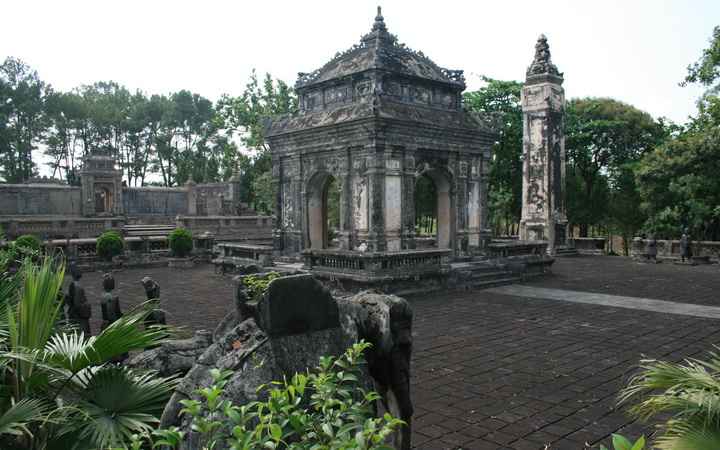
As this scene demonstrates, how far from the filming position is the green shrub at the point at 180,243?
20.5 metres

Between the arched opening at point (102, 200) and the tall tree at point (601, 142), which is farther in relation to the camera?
the arched opening at point (102, 200)

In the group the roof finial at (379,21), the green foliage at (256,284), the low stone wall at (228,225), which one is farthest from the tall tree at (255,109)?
the green foliage at (256,284)

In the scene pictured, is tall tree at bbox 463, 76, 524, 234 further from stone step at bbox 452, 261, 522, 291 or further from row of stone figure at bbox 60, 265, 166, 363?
row of stone figure at bbox 60, 265, 166, 363

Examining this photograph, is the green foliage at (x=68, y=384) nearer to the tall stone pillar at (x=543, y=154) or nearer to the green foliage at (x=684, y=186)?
the tall stone pillar at (x=543, y=154)

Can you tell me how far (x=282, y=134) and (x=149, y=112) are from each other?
47014 millimetres

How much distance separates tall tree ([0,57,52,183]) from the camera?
44.8 metres

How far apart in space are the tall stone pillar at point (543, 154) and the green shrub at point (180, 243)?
14630 mm

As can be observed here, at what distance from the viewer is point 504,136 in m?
31.2

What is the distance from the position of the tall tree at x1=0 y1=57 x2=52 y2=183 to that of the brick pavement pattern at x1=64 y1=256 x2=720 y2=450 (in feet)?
126

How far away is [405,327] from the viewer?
361 centimetres

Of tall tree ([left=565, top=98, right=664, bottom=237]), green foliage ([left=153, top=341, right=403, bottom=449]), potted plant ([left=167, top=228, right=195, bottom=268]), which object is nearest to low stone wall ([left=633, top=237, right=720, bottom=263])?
tall tree ([left=565, top=98, right=664, bottom=237])

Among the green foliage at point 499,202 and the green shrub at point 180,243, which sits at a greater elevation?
the green foliage at point 499,202

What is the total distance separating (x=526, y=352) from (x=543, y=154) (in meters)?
17.3

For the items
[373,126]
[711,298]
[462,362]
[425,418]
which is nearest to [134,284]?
[373,126]
